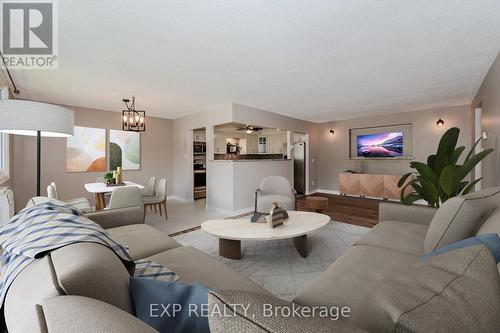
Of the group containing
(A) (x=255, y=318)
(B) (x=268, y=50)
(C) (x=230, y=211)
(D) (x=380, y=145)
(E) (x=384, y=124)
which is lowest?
(C) (x=230, y=211)

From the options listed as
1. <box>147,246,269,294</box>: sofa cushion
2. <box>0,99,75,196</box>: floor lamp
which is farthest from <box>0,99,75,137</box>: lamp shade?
<box>147,246,269,294</box>: sofa cushion

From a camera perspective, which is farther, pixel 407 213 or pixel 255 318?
pixel 407 213

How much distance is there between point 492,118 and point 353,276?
11.1 ft

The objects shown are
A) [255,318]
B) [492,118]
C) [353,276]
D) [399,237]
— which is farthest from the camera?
[492,118]

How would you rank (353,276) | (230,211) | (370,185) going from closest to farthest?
(353,276) < (230,211) < (370,185)

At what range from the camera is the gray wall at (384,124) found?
4.90 m

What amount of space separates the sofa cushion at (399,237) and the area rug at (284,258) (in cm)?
67

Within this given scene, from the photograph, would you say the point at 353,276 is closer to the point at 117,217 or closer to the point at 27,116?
the point at 117,217

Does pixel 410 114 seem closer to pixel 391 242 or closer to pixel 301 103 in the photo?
pixel 301 103

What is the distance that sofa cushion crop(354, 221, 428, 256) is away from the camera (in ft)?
5.04

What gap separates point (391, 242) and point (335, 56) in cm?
206

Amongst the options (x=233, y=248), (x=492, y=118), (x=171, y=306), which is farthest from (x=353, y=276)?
(x=492, y=118)

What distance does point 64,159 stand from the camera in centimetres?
468

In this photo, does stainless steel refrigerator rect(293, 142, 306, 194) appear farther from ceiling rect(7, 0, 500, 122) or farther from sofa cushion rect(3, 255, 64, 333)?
sofa cushion rect(3, 255, 64, 333)
